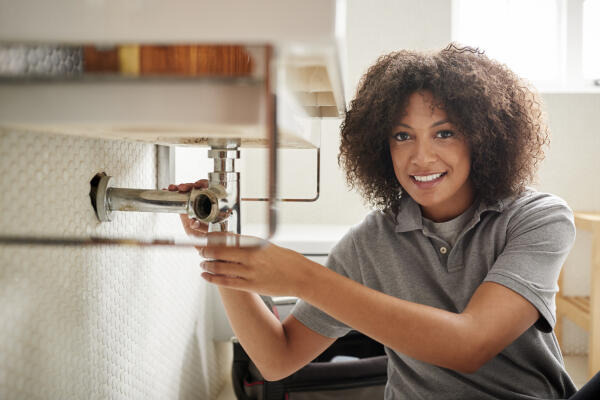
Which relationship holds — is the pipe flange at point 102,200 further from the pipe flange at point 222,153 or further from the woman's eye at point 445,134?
the woman's eye at point 445,134

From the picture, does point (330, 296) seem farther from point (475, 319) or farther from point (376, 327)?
point (475, 319)

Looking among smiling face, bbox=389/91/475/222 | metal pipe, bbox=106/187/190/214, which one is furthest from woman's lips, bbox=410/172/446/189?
metal pipe, bbox=106/187/190/214

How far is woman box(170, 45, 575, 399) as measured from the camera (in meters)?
0.66

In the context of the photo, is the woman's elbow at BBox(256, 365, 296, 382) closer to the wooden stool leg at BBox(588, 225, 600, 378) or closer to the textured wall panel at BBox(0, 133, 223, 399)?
the textured wall panel at BBox(0, 133, 223, 399)

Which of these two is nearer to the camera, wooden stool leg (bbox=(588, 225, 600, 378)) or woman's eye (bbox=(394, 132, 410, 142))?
woman's eye (bbox=(394, 132, 410, 142))

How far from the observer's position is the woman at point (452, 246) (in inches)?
25.8

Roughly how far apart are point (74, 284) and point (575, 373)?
193cm

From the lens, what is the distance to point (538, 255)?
Answer: 714mm

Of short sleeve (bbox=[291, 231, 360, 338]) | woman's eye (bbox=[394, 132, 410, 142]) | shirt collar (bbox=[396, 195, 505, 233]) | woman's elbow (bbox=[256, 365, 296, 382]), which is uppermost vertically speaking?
woman's eye (bbox=[394, 132, 410, 142])

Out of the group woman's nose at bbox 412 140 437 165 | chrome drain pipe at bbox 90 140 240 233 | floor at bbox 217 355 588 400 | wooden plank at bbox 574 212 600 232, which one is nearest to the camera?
chrome drain pipe at bbox 90 140 240 233

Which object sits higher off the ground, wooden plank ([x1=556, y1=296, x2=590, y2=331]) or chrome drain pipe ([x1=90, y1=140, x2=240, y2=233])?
chrome drain pipe ([x1=90, y1=140, x2=240, y2=233])

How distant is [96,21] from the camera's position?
30cm

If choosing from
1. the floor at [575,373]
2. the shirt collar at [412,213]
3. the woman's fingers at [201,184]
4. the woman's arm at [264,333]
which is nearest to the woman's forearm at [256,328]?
the woman's arm at [264,333]

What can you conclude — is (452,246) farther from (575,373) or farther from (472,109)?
(575,373)
